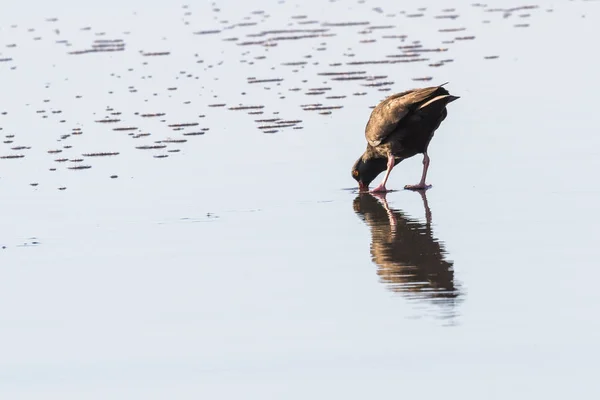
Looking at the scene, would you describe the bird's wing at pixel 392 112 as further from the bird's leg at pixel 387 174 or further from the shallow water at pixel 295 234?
the shallow water at pixel 295 234

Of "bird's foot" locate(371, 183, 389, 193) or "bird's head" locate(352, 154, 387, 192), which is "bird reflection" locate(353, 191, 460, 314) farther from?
"bird's head" locate(352, 154, 387, 192)

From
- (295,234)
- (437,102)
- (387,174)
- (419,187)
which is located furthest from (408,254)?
(387,174)

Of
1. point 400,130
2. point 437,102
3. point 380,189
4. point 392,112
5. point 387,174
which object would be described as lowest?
point 380,189

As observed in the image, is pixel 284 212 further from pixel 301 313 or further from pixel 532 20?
pixel 532 20

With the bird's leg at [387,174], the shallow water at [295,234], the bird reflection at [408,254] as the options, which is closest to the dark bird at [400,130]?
the bird's leg at [387,174]

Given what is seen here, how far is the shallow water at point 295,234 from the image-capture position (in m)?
11.0

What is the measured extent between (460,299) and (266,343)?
2.06 m

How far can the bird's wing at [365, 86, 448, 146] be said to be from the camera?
18953 mm

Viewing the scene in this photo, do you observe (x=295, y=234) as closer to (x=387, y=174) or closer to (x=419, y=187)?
(x=419, y=187)

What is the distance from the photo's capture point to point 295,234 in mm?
16281

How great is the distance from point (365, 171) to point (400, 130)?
2.71 ft

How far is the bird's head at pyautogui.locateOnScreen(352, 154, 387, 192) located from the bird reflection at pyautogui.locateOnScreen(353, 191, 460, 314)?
86 centimetres

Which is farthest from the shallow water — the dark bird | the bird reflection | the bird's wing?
the bird's wing

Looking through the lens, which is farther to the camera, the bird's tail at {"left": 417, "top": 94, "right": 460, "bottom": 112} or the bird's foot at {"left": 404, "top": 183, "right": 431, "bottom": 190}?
the bird's foot at {"left": 404, "top": 183, "right": 431, "bottom": 190}
